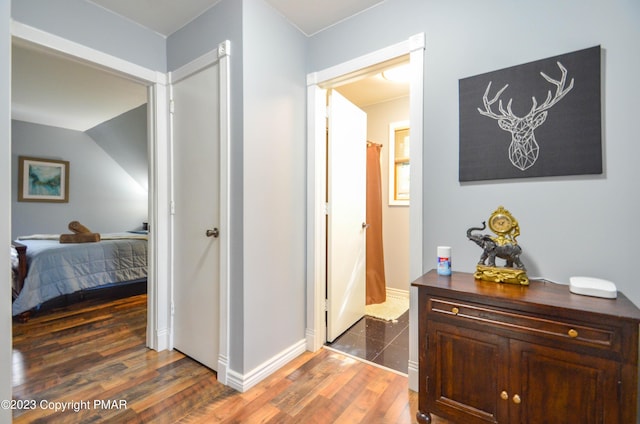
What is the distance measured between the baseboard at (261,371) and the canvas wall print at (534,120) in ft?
5.36

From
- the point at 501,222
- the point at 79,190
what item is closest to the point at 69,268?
the point at 79,190

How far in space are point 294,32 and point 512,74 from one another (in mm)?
1464

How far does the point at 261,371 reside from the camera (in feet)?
6.10

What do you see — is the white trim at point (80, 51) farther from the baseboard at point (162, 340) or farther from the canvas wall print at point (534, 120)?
the canvas wall print at point (534, 120)

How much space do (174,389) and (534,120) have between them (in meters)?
2.48

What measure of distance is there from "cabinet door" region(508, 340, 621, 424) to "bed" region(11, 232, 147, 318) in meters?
3.87

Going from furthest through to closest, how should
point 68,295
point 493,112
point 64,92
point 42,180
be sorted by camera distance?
point 42,180
point 64,92
point 68,295
point 493,112

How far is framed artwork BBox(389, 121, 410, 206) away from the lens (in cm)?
343

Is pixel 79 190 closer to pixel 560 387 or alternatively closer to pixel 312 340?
pixel 312 340

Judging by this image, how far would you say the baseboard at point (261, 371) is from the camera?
69.1 inches

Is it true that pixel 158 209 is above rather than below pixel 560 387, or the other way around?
above

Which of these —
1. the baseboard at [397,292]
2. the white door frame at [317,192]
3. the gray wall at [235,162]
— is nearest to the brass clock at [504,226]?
the white door frame at [317,192]

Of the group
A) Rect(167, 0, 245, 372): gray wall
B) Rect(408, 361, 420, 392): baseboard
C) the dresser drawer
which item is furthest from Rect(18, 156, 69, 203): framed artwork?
the dresser drawer

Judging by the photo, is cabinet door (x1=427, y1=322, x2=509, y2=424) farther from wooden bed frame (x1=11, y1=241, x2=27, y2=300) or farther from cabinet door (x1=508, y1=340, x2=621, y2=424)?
wooden bed frame (x1=11, y1=241, x2=27, y2=300)
